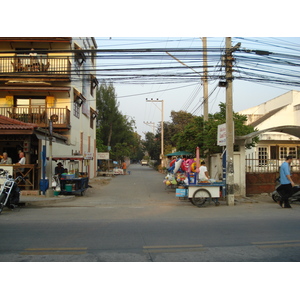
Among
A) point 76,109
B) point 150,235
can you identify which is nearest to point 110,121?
point 76,109

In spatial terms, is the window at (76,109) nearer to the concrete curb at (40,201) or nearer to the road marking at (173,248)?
the concrete curb at (40,201)

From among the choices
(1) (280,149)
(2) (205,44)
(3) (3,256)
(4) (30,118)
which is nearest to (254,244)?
(3) (3,256)

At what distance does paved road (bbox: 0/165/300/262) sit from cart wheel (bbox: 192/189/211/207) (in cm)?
82

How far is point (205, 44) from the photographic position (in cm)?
1838

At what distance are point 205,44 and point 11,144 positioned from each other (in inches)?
493

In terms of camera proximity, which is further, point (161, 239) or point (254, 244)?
point (161, 239)

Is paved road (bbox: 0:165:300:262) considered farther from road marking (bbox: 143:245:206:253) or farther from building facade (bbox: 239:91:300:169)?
building facade (bbox: 239:91:300:169)

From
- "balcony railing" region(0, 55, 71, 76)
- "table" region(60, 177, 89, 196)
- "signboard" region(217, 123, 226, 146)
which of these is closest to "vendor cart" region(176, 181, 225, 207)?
"signboard" region(217, 123, 226, 146)

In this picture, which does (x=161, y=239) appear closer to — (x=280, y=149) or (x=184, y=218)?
(x=184, y=218)

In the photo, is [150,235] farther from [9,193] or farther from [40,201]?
[40,201]

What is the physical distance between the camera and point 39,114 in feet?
71.3

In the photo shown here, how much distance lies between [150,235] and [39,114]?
56.0 ft

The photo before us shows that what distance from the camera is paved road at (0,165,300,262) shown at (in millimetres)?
5594

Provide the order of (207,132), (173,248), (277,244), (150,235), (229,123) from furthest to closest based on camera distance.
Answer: (207,132) → (229,123) → (150,235) → (277,244) → (173,248)
